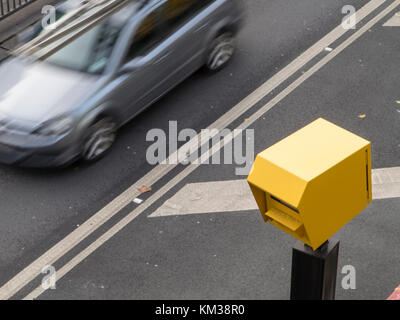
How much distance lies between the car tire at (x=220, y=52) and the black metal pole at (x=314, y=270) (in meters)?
5.49

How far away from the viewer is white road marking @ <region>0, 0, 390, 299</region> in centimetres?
804

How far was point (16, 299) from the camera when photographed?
774 centimetres

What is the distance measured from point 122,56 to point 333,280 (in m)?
4.66

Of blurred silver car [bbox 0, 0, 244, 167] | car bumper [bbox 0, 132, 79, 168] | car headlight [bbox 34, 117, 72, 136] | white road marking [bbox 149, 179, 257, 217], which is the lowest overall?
white road marking [bbox 149, 179, 257, 217]

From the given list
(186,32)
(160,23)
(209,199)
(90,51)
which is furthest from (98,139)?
(186,32)

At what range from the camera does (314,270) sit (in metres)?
5.52

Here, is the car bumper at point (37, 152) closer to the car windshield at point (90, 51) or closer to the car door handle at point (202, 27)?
the car windshield at point (90, 51)

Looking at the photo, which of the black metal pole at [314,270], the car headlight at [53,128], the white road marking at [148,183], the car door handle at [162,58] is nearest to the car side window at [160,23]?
the car door handle at [162,58]

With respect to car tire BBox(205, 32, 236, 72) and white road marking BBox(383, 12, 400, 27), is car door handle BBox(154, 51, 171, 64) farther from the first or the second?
white road marking BBox(383, 12, 400, 27)

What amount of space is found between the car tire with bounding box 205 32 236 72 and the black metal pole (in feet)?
18.0

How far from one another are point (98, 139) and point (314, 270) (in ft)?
14.6

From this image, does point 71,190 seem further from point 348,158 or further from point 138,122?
point 348,158

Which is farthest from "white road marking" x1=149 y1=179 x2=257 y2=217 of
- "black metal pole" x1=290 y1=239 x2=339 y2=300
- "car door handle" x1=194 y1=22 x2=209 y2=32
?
"black metal pole" x1=290 y1=239 x2=339 y2=300

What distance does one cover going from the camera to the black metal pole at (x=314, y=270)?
5.46m
